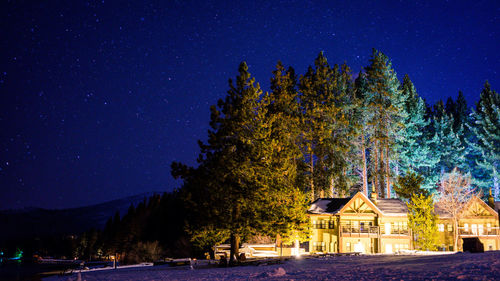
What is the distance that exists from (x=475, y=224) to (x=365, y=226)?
13673mm

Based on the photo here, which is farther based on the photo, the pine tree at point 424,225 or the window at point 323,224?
the window at point 323,224

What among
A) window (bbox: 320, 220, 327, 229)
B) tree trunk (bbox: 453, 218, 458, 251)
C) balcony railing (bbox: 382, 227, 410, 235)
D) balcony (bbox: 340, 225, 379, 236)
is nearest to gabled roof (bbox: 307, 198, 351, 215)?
window (bbox: 320, 220, 327, 229)

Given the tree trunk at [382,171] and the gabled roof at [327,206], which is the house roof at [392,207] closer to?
the gabled roof at [327,206]

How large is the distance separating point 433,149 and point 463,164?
5653 mm

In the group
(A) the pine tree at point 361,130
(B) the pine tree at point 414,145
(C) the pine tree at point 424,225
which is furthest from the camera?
(B) the pine tree at point 414,145

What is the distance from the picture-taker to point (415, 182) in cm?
4447

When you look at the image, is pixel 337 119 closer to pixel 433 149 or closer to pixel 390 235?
pixel 390 235

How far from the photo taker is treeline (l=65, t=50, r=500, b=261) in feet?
93.0

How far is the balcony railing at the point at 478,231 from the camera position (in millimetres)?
45062

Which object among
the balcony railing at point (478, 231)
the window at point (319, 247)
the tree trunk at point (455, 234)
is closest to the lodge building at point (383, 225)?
the balcony railing at point (478, 231)

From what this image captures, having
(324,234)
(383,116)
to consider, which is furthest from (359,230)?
(383,116)

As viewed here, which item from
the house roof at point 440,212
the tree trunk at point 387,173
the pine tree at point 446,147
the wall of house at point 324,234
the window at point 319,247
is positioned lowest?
the window at point 319,247

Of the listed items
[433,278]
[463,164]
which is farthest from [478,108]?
[433,278]

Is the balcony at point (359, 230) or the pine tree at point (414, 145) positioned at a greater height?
the pine tree at point (414, 145)
